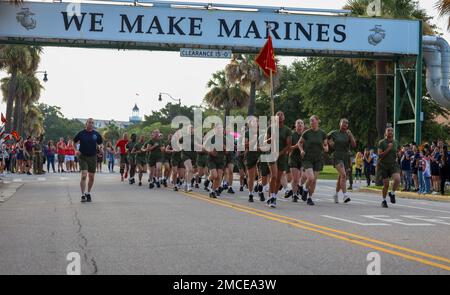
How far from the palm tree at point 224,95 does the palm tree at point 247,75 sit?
2.88m

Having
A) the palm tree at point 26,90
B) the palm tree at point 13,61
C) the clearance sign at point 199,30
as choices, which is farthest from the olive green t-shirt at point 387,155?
the palm tree at point 26,90

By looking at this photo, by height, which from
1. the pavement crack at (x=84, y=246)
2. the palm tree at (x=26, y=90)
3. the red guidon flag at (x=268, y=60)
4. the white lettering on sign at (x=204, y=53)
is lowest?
the pavement crack at (x=84, y=246)

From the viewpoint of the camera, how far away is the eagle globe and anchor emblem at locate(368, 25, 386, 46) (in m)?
30.8

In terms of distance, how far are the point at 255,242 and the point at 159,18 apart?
21.3 metres

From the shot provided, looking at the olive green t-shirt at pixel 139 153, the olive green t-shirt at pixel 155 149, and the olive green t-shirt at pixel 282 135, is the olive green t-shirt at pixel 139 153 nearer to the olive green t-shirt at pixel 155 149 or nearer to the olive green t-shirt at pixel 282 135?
the olive green t-shirt at pixel 155 149

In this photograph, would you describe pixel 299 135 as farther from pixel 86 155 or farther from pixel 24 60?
pixel 24 60

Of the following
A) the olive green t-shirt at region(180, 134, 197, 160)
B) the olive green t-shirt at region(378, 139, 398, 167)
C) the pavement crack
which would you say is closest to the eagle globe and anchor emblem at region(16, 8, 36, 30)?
the olive green t-shirt at region(180, 134, 197, 160)

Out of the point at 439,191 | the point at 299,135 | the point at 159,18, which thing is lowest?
the point at 439,191

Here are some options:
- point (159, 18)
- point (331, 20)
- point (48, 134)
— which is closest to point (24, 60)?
point (159, 18)

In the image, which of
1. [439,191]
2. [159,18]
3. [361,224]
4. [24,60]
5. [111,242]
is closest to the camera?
[111,242]

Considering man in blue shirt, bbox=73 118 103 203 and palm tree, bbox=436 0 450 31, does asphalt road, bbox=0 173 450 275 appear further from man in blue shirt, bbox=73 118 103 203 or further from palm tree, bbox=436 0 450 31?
palm tree, bbox=436 0 450 31

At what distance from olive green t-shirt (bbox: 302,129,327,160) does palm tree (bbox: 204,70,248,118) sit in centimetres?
3533

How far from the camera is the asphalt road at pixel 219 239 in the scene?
24.5 feet

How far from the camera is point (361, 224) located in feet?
39.3
